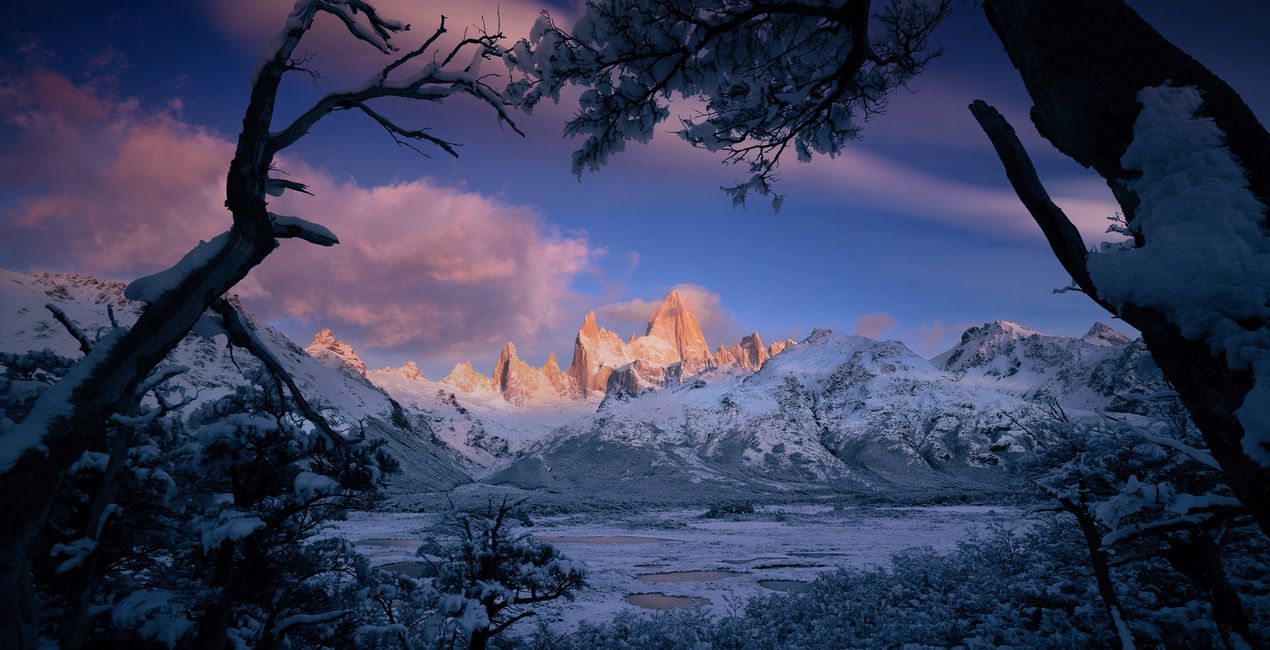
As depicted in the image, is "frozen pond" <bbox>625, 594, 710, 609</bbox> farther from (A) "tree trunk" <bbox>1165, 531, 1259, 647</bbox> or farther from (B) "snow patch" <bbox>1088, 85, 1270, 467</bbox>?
(B) "snow patch" <bbox>1088, 85, 1270, 467</bbox>

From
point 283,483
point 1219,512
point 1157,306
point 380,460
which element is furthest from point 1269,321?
point 283,483

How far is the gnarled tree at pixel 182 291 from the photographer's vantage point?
1868mm

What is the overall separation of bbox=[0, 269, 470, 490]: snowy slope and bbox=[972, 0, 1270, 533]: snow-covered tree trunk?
322ft

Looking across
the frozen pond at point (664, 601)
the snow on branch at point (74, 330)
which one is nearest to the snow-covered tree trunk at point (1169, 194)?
the snow on branch at point (74, 330)

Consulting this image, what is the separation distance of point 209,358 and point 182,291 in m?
151

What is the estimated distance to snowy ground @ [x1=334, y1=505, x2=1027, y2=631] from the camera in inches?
897

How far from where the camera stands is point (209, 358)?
120 metres

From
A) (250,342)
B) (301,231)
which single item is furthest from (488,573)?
(301,231)

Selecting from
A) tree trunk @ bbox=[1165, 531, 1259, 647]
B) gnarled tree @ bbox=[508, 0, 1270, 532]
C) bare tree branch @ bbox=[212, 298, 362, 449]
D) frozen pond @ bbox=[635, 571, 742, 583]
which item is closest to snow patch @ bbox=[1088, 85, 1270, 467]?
gnarled tree @ bbox=[508, 0, 1270, 532]

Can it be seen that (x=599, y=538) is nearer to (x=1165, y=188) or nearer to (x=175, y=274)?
(x=175, y=274)

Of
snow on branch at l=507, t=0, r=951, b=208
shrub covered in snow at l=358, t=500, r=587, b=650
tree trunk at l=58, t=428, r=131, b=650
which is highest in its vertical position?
snow on branch at l=507, t=0, r=951, b=208

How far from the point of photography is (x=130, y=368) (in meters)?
2.16

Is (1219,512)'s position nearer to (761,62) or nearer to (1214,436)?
(1214,436)

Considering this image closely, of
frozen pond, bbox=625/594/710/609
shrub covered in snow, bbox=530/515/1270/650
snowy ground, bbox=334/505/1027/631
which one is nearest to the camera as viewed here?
shrub covered in snow, bbox=530/515/1270/650
